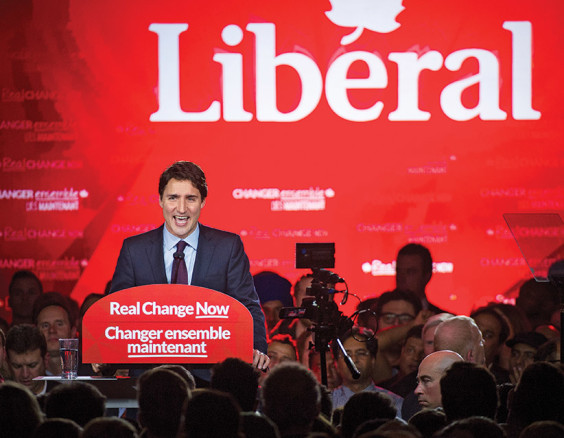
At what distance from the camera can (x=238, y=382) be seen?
2.74m

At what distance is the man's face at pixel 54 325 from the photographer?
612 centimetres

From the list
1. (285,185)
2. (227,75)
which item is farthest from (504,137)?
(227,75)

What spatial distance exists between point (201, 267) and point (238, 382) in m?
0.92

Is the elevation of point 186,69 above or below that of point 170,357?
above

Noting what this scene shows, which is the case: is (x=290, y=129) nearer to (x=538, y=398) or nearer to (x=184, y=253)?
(x=184, y=253)

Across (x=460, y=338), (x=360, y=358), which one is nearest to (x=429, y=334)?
(x=360, y=358)

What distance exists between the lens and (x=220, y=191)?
260 inches

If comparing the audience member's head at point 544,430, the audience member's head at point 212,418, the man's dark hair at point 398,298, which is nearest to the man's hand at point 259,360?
the audience member's head at point 212,418

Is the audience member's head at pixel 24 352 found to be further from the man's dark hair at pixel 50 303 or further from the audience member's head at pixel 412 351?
the audience member's head at pixel 412 351

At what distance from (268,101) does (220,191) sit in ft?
2.57

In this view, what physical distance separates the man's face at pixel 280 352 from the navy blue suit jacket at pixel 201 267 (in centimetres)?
219

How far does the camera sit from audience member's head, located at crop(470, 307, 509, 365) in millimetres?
6176

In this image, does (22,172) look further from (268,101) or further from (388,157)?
(388,157)

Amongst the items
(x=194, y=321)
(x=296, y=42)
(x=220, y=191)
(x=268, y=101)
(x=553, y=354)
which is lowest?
(x=553, y=354)
